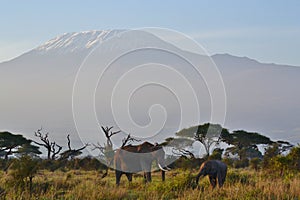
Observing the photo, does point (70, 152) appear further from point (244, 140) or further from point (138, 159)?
point (138, 159)

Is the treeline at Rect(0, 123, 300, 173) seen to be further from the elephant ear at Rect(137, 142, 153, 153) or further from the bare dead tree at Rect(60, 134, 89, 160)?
the elephant ear at Rect(137, 142, 153, 153)

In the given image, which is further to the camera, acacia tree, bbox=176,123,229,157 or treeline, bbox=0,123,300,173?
acacia tree, bbox=176,123,229,157

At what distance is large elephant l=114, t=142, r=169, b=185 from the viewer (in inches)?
750

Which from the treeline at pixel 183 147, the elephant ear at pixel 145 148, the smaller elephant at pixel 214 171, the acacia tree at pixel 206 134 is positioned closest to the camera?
the smaller elephant at pixel 214 171

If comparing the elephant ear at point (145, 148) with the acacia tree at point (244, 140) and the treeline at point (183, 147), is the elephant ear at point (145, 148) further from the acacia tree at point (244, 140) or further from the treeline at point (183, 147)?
the acacia tree at point (244, 140)

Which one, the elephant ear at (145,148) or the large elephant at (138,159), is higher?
the elephant ear at (145,148)

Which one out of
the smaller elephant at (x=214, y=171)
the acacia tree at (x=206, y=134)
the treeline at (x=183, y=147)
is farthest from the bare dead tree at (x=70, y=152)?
the smaller elephant at (x=214, y=171)

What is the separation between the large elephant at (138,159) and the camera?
19062mm

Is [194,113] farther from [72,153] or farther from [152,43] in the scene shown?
[72,153]

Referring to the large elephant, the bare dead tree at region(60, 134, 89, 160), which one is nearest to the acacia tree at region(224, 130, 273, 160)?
the bare dead tree at region(60, 134, 89, 160)

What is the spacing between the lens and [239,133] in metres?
42.3

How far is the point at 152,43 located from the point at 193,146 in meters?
16.5

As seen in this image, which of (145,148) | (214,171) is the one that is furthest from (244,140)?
(214,171)

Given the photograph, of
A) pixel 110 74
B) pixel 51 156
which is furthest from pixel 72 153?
pixel 110 74
